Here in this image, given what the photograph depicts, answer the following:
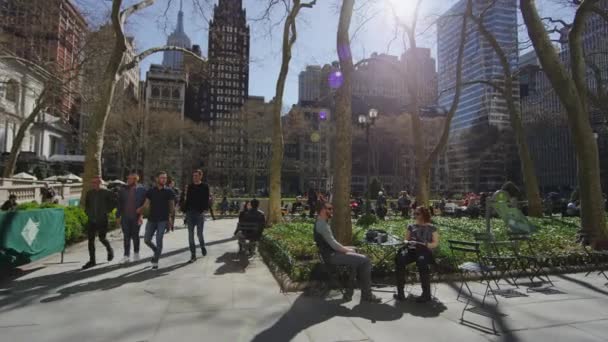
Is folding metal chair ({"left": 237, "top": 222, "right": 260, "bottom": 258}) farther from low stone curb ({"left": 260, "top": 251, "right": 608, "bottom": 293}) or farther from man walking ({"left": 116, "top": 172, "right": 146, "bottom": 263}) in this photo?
man walking ({"left": 116, "top": 172, "right": 146, "bottom": 263})

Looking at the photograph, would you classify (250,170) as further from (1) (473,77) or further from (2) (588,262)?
(2) (588,262)

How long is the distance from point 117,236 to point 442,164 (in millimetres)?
104913

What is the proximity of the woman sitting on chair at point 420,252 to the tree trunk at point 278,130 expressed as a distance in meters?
9.13

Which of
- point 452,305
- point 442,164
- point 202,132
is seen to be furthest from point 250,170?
point 442,164

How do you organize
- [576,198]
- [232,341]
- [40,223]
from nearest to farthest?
1. [232,341]
2. [40,223]
3. [576,198]

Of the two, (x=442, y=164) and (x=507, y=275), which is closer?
(x=507, y=275)

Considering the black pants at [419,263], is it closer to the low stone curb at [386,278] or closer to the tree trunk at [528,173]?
the low stone curb at [386,278]

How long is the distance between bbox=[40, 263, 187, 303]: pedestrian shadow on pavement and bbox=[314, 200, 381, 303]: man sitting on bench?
3.26m

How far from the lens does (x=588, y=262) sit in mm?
7656

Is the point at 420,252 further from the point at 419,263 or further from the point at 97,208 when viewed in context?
the point at 97,208

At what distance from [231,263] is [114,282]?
2.47m

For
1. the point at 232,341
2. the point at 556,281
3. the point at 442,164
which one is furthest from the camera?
the point at 442,164

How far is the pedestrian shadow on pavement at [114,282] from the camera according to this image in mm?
5609

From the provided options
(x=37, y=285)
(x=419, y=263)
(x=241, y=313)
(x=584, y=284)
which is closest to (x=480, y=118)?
(x=584, y=284)
